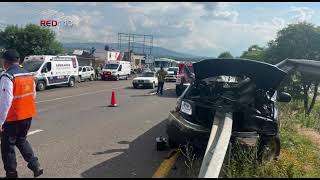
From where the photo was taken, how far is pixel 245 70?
698 cm

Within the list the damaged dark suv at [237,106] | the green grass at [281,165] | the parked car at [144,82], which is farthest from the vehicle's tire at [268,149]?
the parked car at [144,82]

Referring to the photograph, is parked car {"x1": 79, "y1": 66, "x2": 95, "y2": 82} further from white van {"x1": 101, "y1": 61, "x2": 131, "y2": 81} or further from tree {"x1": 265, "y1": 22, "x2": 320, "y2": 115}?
tree {"x1": 265, "y1": 22, "x2": 320, "y2": 115}

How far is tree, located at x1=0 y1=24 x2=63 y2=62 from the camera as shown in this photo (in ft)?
168

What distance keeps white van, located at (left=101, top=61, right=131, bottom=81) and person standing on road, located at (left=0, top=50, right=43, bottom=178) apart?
3532cm

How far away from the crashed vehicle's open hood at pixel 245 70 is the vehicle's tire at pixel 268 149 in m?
1.00

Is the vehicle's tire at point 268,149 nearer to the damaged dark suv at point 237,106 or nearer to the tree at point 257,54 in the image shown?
the damaged dark suv at point 237,106

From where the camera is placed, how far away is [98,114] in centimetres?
1331

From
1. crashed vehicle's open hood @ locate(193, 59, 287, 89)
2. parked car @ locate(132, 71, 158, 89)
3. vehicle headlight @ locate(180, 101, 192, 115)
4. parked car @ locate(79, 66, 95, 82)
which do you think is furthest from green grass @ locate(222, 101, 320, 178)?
parked car @ locate(79, 66, 95, 82)

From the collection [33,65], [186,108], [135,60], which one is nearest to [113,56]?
[135,60]

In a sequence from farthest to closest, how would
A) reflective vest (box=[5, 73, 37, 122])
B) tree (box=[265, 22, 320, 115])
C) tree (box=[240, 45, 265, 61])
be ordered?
tree (box=[240, 45, 265, 61]), tree (box=[265, 22, 320, 115]), reflective vest (box=[5, 73, 37, 122])

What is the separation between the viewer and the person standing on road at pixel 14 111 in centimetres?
538

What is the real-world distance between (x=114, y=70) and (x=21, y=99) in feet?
117

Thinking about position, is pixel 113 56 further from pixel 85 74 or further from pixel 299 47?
pixel 299 47

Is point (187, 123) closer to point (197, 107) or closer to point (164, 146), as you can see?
point (197, 107)
